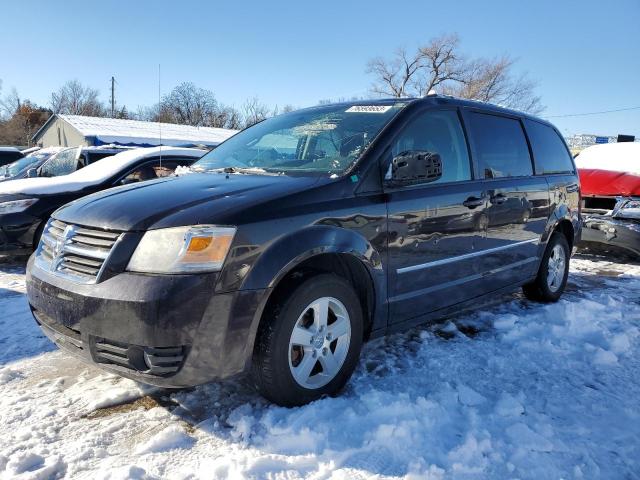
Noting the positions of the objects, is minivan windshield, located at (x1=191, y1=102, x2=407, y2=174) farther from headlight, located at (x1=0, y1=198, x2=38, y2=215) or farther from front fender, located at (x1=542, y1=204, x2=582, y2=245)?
headlight, located at (x1=0, y1=198, x2=38, y2=215)

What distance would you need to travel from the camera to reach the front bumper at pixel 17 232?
5691mm

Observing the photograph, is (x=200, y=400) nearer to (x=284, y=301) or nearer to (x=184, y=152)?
(x=284, y=301)

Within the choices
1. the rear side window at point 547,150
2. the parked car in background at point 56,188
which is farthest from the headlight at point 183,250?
the rear side window at point 547,150

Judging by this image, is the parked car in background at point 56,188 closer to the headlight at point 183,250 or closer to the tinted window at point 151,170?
the tinted window at point 151,170

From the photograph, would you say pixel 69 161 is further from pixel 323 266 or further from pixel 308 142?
pixel 323 266

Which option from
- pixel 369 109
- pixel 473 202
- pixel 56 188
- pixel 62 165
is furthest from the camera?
pixel 62 165

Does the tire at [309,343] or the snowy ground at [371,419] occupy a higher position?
the tire at [309,343]

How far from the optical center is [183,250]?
7.46 ft

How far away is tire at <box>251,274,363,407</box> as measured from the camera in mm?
2479

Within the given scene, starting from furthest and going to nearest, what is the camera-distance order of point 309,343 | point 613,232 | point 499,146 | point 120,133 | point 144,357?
point 120,133
point 613,232
point 499,146
point 309,343
point 144,357

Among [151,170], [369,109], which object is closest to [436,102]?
[369,109]

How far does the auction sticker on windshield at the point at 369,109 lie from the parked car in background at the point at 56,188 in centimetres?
262

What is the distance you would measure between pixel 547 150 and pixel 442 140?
1.87 metres

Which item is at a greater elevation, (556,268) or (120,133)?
(120,133)
